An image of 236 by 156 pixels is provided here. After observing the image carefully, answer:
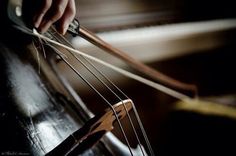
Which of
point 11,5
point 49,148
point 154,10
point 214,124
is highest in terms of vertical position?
point 154,10

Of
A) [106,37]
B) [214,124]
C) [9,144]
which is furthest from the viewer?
[106,37]

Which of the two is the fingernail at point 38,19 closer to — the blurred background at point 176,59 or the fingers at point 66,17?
the fingers at point 66,17

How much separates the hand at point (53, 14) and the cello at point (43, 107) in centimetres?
4

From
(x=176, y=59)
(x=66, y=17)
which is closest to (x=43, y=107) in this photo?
(x=66, y=17)

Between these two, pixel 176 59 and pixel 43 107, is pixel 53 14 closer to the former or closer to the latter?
pixel 43 107

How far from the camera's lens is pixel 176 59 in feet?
9.61

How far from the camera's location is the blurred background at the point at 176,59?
6.88 feet

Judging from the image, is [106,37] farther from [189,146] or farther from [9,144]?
A: [9,144]

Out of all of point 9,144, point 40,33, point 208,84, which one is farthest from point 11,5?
point 208,84

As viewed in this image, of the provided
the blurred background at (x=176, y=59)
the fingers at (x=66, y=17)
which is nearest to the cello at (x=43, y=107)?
the fingers at (x=66, y=17)

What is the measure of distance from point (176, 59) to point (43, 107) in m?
2.16

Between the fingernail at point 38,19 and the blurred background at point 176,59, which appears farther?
the blurred background at point 176,59

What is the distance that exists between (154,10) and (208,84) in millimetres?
914

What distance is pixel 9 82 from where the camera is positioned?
0.88 meters
